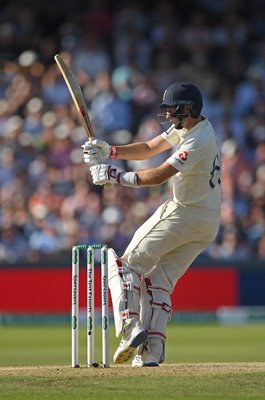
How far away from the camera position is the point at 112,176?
798 centimetres

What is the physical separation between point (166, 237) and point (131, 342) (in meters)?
0.78

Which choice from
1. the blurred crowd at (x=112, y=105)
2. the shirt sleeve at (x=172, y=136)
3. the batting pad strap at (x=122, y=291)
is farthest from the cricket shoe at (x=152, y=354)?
the blurred crowd at (x=112, y=105)

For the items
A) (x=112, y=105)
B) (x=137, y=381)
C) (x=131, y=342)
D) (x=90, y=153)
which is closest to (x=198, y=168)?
(x=90, y=153)

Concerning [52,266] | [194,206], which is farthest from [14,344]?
[194,206]

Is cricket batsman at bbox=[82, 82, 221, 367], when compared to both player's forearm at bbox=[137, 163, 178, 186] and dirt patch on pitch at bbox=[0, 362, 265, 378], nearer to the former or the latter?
player's forearm at bbox=[137, 163, 178, 186]

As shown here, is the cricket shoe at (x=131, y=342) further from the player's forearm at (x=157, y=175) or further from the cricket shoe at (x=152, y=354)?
the player's forearm at (x=157, y=175)

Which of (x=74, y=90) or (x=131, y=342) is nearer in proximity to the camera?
(x=131, y=342)

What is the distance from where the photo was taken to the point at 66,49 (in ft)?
58.6

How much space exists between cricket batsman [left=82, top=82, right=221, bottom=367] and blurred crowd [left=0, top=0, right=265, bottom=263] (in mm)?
7107

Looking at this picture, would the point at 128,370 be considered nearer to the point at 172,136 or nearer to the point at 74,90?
the point at 172,136

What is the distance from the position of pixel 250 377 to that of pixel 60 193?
8703 millimetres

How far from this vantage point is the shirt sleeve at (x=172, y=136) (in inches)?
334

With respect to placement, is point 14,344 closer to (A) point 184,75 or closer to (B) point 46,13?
(A) point 184,75

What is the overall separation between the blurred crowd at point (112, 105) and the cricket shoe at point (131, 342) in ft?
24.5
